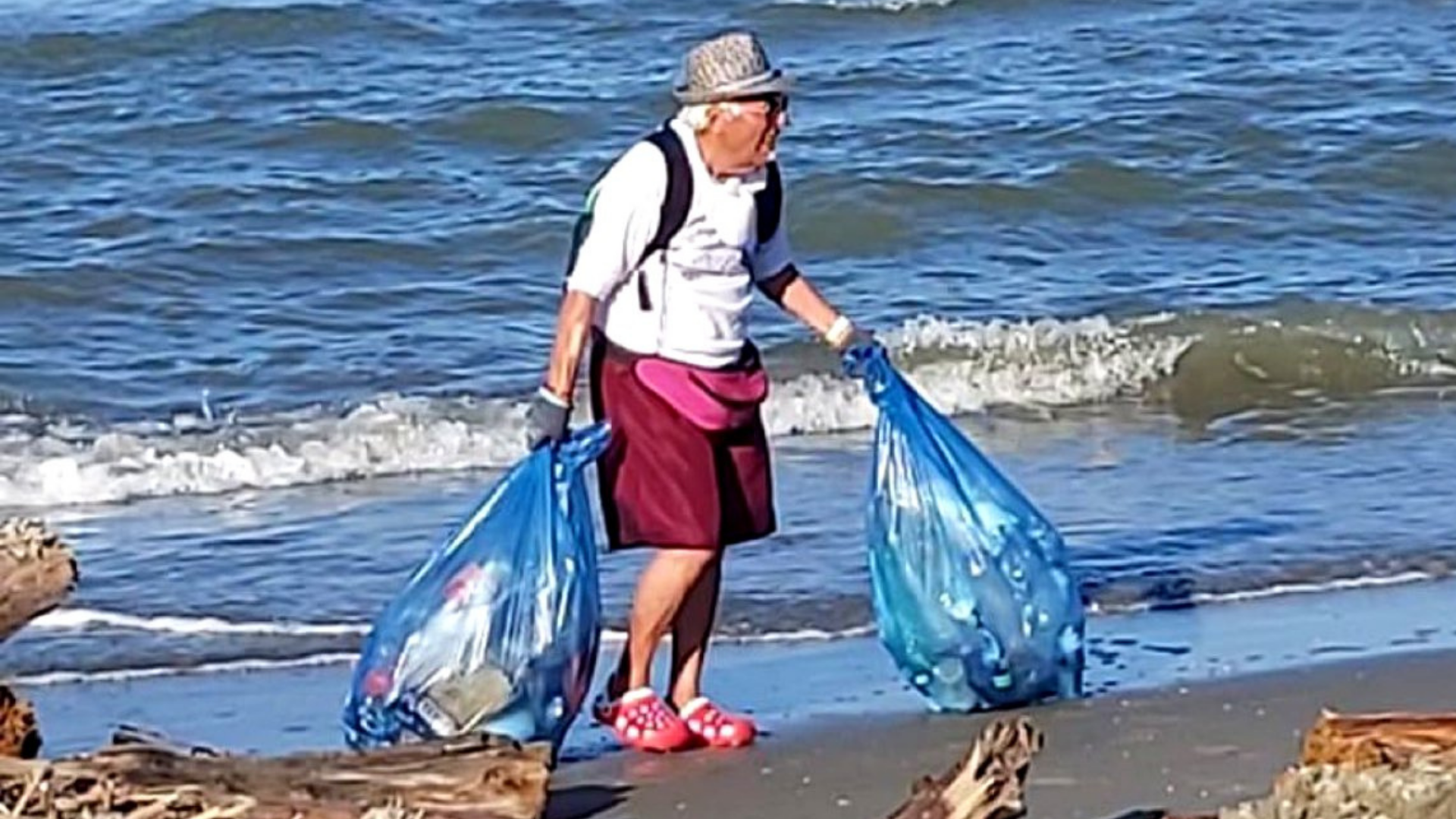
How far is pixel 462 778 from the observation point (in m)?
5.37

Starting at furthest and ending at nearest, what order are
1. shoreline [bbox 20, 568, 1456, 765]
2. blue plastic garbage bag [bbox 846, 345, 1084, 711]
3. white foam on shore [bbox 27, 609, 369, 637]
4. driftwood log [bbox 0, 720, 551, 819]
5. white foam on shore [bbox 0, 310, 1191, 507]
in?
1. white foam on shore [bbox 0, 310, 1191, 507]
2. white foam on shore [bbox 27, 609, 369, 637]
3. shoreline [bbox 20, 568, 1456, 765]
4. blue plastic garbage bag [bbox 846, 345, 1084, 711]
5. driftwood log [bbox 0, 720, 551, 819]

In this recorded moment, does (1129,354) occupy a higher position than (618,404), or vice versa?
(618,404)

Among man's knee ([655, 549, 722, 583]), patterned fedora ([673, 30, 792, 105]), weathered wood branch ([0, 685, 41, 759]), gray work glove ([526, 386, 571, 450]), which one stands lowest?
man's knee ([655, 549, 722, 583])

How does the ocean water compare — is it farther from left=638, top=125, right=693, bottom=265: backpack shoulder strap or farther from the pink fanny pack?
left=638, top=125, right=693, bottom=265: backpack shoulder strap

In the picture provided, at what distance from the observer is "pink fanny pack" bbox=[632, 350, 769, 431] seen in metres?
6.34

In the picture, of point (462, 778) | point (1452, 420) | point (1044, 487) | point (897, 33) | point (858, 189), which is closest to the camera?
point (462, 778)

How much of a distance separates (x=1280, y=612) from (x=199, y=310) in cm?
571

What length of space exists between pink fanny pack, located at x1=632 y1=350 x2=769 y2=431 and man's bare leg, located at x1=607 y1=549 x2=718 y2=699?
24 centimetres

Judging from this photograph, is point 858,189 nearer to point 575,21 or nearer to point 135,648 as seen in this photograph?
point 575,21

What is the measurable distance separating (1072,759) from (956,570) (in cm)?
49

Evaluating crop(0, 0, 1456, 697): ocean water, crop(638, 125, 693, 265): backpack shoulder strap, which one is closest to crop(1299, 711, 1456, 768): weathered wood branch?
crop(638, 125, 693, 265): backpack shoulder strap

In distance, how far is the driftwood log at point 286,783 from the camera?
504 centimetres

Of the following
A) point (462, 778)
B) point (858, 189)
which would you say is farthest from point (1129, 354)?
point (462, 778)

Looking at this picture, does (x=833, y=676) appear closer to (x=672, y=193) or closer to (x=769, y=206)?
(x=769, y=206)
